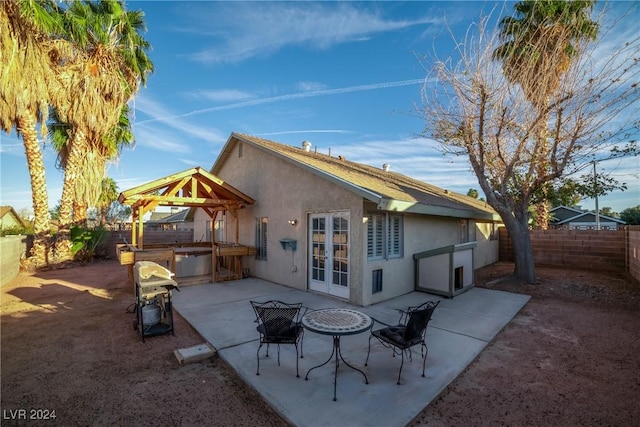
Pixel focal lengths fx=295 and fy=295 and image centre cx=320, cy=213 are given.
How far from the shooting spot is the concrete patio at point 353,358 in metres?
3.04

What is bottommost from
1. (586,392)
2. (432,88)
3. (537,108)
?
(586,392)

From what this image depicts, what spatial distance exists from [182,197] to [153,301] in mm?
4737

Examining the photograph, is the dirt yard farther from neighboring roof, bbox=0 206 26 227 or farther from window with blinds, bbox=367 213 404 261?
neighboring roof, bbox=0 206 26 227

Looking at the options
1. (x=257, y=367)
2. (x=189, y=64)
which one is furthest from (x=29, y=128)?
(x=257, y=367)

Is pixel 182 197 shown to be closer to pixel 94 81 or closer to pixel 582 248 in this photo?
pixel 94 81

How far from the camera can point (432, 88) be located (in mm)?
8875

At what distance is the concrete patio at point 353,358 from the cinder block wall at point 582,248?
6599 mm

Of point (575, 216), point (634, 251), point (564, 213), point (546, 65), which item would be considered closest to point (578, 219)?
point (575, 216)

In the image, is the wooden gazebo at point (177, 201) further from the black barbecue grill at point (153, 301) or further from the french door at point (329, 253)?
the black barbecue grill at point (153, 301)

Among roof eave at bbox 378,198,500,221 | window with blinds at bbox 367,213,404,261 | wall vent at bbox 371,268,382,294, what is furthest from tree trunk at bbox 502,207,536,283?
wall vent at bbox 371,268,382,294

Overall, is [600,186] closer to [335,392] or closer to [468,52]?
[468,52]

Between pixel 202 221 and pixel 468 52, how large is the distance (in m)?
13.1

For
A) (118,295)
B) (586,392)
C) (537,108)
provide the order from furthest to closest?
1. (537,108)
2. (118,295)
3. (586,392)

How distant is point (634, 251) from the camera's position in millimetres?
9594
